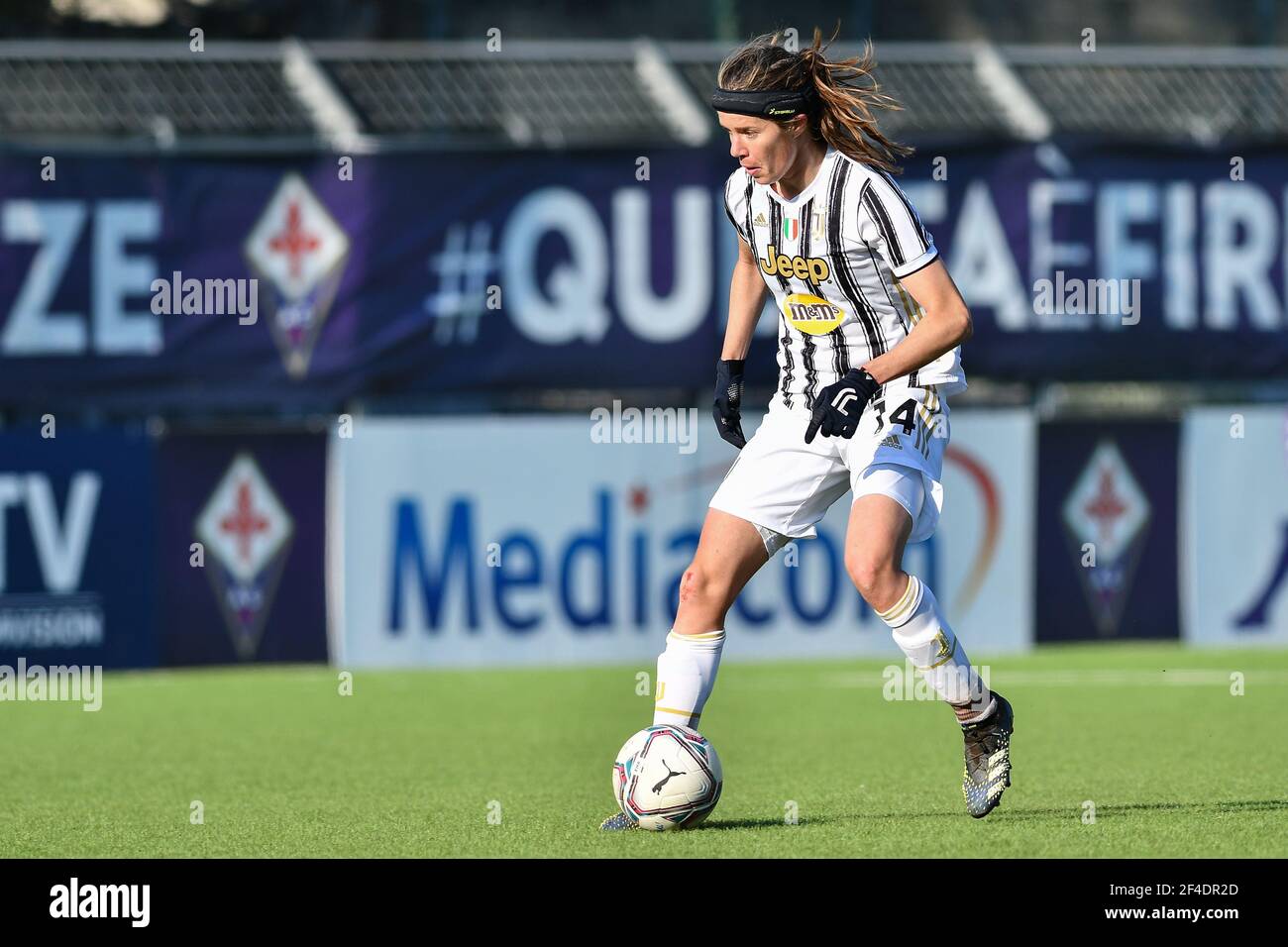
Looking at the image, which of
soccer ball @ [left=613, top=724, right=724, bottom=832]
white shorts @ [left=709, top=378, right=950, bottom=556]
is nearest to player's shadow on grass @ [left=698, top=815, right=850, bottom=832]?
soccer ball @ [left=613, top=724, right=724, bottom=832]

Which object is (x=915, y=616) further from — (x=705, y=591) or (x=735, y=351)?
(x=735, y=351)

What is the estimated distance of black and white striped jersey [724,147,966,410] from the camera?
614 centimetres

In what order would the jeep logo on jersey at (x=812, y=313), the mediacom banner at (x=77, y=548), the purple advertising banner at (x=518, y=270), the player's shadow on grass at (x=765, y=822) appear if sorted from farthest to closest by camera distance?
the purple advertising banner at (x=518, y=270)
the mediacom banner at (x=77, y=548)
the jeep logo on jersey at (x=812, y=313)
the player's shadow on grass at (x=765, y=822)

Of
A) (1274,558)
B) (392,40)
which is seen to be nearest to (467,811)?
(1274,558)

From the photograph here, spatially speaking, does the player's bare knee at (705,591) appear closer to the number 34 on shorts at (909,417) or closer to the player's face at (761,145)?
the number 34 on shorts at (909,417)

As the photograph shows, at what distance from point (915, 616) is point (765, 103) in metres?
1.54

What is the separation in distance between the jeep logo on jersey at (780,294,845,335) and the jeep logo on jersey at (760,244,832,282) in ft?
0.28

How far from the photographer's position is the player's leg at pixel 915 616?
608 cm

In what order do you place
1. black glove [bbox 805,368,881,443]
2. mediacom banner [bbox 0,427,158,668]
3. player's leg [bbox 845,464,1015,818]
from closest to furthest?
1. black glove [bbox 805,368,881,443]
2. player's leg [bbox 845,464,1015,818]
3. mediacom banner [bbox 0,427,158,668]

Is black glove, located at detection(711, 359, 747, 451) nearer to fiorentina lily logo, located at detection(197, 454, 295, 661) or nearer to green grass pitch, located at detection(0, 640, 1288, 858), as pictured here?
green grass pitch, located at detection(0, 640, 1288, 858)

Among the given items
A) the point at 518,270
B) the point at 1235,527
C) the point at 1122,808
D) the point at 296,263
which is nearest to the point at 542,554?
the point at 518,270

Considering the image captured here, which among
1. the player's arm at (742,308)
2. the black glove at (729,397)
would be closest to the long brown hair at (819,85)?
the player's arm at (742,308)

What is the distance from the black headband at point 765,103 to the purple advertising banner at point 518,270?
22.3 feet

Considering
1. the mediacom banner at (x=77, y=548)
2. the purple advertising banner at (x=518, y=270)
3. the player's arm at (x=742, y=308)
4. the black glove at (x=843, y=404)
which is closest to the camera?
the black glove at (x=843, y=404)
